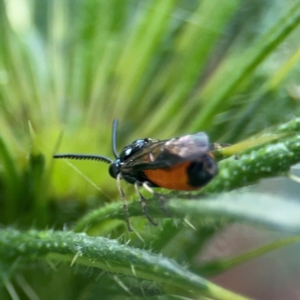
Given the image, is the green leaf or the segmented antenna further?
the segmented antenna

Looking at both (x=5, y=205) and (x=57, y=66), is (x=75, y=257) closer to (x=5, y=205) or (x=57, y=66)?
(x=5, y=205)

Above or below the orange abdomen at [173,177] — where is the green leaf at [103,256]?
below

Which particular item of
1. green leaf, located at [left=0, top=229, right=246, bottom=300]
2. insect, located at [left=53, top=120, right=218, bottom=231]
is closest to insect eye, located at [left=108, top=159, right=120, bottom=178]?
insect, located at [left=53, top=120, right=218, bottom=231]

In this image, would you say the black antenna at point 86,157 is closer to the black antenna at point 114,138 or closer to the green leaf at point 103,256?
the black antenna at point 114,138

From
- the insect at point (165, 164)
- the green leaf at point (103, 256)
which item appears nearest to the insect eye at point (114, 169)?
the insect at point (165, 164)

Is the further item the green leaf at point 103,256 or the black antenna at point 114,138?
the black antenna at point 114,138

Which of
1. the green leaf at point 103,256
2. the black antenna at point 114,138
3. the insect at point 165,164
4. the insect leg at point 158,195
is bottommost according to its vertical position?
the green leaf at point 103,256

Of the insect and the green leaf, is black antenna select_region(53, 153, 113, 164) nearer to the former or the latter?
the insect
